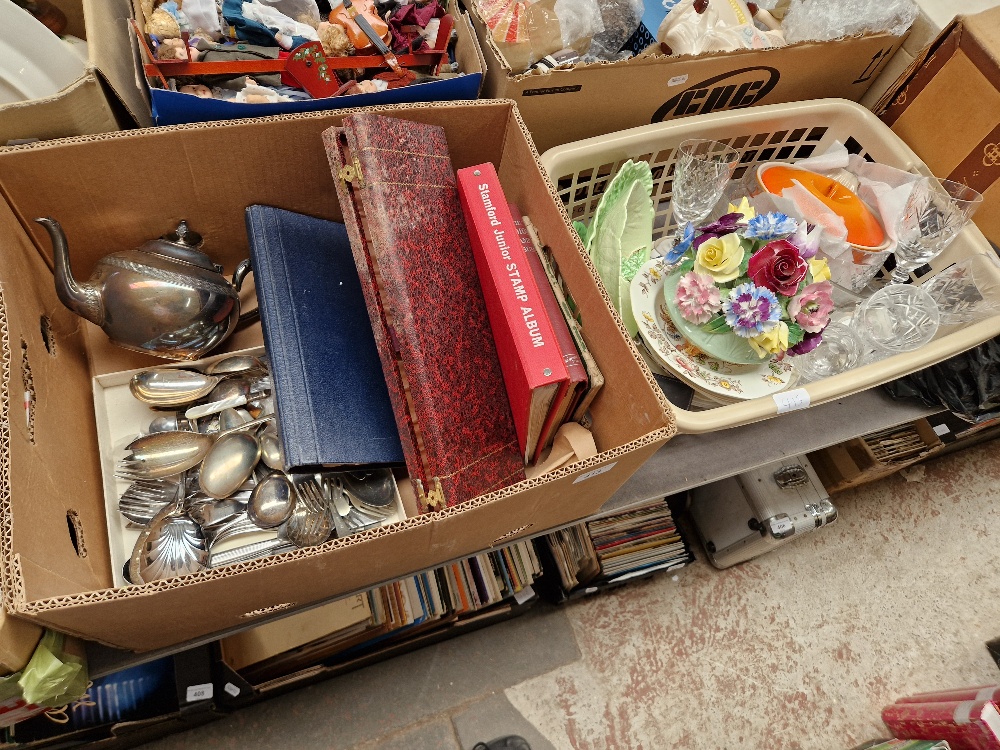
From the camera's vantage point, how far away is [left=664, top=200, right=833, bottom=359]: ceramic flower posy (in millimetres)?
756

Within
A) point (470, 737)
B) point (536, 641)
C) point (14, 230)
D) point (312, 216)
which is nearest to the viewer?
point (14, 230)

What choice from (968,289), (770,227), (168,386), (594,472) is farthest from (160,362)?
(968,289)

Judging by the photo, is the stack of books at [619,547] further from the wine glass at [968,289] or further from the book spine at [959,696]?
the wine glass at [968,289]

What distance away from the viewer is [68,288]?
31.3 inches

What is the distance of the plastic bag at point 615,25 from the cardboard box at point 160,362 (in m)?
0.37

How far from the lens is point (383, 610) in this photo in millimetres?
1277

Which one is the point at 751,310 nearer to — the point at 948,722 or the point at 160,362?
the point at 160,362

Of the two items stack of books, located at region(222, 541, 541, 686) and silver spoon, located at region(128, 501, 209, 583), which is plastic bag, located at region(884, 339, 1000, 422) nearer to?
stack of books, located at region(222, 541, 541, 686)

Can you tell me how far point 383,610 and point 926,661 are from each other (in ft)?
4.67

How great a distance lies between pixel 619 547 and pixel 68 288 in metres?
1.23

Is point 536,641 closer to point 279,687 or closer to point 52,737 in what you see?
point 279,687

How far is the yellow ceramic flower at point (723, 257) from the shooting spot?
77 centimetres

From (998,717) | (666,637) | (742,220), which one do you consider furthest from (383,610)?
(998,717)

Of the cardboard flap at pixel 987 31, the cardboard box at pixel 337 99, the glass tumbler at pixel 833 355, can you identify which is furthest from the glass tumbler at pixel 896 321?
the cardboard box at pixel 337 99
